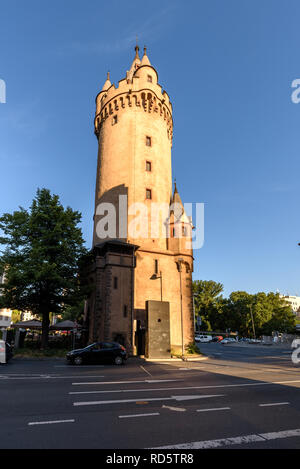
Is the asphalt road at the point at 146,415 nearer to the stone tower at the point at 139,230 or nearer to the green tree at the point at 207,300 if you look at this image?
the stone tower at the point at 139,230

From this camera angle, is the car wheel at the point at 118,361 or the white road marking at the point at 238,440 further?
the car wheel at the point at 118,361

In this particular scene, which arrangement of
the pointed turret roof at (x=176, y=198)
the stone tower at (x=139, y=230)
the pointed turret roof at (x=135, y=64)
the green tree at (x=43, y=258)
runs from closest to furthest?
the green tree at (x=43, y=258) → the stone tower at (x=139, y=230) → the pointed turret roof at (x=176, y=198) → the pointed turret roof at (x=135, y=64)

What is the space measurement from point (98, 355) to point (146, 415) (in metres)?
14.2

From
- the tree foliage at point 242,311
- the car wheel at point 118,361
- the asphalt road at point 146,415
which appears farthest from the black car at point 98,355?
the tree foliage at point 242,311

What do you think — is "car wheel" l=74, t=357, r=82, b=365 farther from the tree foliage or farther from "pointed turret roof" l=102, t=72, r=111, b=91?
the tree foliage

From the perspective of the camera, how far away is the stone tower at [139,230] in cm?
2773

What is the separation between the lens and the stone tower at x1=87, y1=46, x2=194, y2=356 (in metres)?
27.7

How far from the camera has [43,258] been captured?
82.5ft

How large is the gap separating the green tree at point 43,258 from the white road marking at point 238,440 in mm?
20280

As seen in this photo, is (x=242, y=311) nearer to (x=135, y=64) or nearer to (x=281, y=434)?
(x=135, y=64)

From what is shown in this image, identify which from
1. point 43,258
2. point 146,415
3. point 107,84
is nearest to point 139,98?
point 107,84

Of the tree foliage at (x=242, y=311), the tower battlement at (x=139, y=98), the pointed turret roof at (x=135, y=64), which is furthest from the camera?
the tree foliage at (x=242, y=311)

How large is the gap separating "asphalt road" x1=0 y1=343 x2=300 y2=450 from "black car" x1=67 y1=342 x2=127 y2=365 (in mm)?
7729

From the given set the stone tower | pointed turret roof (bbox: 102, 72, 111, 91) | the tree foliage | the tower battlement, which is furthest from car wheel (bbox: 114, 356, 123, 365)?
the tree foliage
